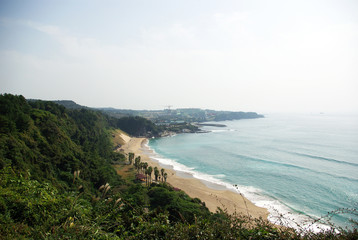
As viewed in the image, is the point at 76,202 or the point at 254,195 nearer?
the point at 76,202

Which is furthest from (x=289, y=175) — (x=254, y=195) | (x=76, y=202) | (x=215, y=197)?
(x=76, y=202)

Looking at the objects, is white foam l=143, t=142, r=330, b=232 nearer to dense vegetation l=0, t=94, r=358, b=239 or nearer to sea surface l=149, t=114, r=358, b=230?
sea surface l=149, t=114, r=358, b=230

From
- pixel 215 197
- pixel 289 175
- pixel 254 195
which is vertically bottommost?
pixel 215 197

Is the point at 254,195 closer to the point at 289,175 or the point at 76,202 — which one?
the point at 289,175

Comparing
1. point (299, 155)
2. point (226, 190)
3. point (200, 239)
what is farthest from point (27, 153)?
point (299, 155)

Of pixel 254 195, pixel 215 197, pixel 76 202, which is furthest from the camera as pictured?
pixel 215 197

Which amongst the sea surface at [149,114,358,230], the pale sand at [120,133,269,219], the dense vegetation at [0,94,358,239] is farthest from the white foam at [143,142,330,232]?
the dense vegetation at [0,94,358,239]

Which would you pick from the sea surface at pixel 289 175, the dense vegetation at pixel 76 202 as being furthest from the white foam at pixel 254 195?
the dense vegetation at pixel 76 202

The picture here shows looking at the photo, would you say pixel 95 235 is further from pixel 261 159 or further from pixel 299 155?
pixel 299 155
